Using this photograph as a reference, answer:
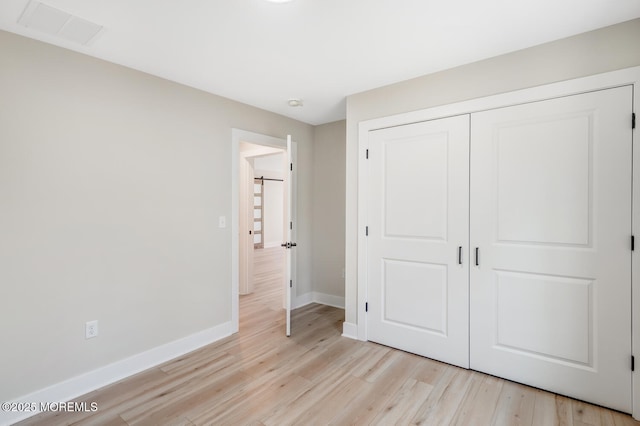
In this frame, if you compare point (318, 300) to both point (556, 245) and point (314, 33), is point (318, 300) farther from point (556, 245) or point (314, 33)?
point (314, 33)

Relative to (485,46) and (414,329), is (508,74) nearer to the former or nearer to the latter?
(485,46)

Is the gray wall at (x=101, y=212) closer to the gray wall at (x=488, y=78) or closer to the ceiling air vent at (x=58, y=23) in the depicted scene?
the ceiling air vent at (x=58, y=23)

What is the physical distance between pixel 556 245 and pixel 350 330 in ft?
6.47

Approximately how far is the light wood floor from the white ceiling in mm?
2497

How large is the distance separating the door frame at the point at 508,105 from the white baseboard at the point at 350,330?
0.01 metres

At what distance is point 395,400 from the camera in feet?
7.13

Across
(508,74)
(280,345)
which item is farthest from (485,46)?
(280,345)

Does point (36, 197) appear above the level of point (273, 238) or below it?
above

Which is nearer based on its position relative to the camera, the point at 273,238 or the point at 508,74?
the point at 508,74

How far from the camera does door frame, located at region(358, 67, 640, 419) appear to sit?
1.92 metres

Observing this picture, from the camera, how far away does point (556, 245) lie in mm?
2184

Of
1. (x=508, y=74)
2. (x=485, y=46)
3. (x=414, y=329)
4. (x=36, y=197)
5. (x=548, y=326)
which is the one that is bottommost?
(x=414, y=329)

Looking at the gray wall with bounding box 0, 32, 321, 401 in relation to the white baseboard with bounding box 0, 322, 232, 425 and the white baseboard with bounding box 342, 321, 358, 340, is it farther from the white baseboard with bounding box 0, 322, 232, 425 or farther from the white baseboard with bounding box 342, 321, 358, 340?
the white baseboard with bounding box 342, 321, 358, 340

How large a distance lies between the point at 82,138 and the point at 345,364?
2745 mm
